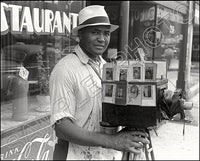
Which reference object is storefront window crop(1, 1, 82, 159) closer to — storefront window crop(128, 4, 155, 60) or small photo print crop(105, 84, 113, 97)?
storefront window crop(128, 4, 155, 60)

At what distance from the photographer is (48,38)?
3.11 m

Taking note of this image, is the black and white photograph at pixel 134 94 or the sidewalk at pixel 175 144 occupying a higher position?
the black and white photograph at pixel 134 94

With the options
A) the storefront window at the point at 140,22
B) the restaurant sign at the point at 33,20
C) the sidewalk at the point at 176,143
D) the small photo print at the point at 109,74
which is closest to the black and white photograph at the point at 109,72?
the small photo print at the point at 109,74

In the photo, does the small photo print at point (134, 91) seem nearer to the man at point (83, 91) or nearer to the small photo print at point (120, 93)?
the small photo print at point (120, 93)

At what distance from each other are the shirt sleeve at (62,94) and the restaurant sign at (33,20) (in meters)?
1.43

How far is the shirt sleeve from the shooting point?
4.27 feet

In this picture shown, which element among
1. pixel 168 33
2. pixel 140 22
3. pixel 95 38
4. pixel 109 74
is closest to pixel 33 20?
pixel 95 38

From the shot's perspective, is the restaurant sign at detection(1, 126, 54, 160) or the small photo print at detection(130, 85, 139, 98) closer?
the small photo print at detection(130, 85, 139, 98)

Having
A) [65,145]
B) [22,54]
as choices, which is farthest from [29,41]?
[65,145]

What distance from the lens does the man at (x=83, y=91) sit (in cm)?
127

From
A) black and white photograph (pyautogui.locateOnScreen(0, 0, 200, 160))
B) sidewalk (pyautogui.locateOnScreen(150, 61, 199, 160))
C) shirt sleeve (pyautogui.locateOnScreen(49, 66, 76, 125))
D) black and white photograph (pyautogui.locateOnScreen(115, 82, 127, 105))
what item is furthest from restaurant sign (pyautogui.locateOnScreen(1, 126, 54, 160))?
black and white photograph (pyautogui.locateOnScreen(115, 82, 127, 105))

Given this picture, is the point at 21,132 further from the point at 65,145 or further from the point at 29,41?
the point at 65,145

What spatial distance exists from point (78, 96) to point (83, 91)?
0.10ft

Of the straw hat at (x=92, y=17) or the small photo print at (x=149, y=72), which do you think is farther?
the straw hat at (x=92, y=17)
